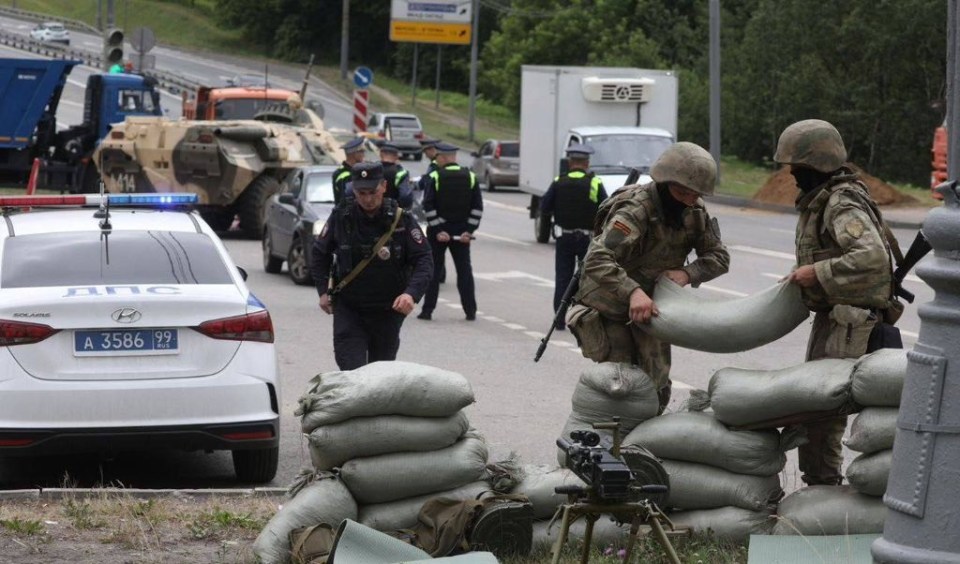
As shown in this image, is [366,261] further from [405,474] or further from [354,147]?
[354,147]

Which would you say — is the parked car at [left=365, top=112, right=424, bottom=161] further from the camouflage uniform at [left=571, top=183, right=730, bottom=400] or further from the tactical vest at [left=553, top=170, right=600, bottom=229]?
the camouflage uniform at [left=571, top=183, right=730, bottom=400]

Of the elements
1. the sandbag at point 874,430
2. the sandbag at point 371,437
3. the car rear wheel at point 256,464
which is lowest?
the car rear wheel at point 256,464

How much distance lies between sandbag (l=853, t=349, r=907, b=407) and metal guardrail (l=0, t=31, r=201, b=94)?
64.4 m

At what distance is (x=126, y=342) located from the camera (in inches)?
304

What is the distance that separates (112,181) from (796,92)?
23682 millimetres

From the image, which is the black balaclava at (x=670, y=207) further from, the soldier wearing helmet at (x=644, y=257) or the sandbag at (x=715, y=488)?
the sandbag at (x=715, y=488)

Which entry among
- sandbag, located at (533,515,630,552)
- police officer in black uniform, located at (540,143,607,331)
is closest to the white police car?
sandbag, located at (533,515,630,552)

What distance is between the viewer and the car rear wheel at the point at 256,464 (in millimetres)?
8234

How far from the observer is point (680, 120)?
5509cm

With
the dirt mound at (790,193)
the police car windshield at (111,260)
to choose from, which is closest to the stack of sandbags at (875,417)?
the police car windshield at (111,260)

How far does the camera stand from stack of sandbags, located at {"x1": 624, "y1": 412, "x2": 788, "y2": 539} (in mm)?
6219

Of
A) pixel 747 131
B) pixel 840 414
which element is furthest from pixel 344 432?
pixel 747 131

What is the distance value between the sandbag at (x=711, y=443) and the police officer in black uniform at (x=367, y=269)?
2585 millimetres

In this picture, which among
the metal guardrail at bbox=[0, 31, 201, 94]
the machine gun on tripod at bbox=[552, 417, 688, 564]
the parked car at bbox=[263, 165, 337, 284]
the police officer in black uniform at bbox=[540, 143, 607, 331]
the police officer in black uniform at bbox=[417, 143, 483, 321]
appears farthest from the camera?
the metal guardrail at bbox=[0, 31, 201, 94]
